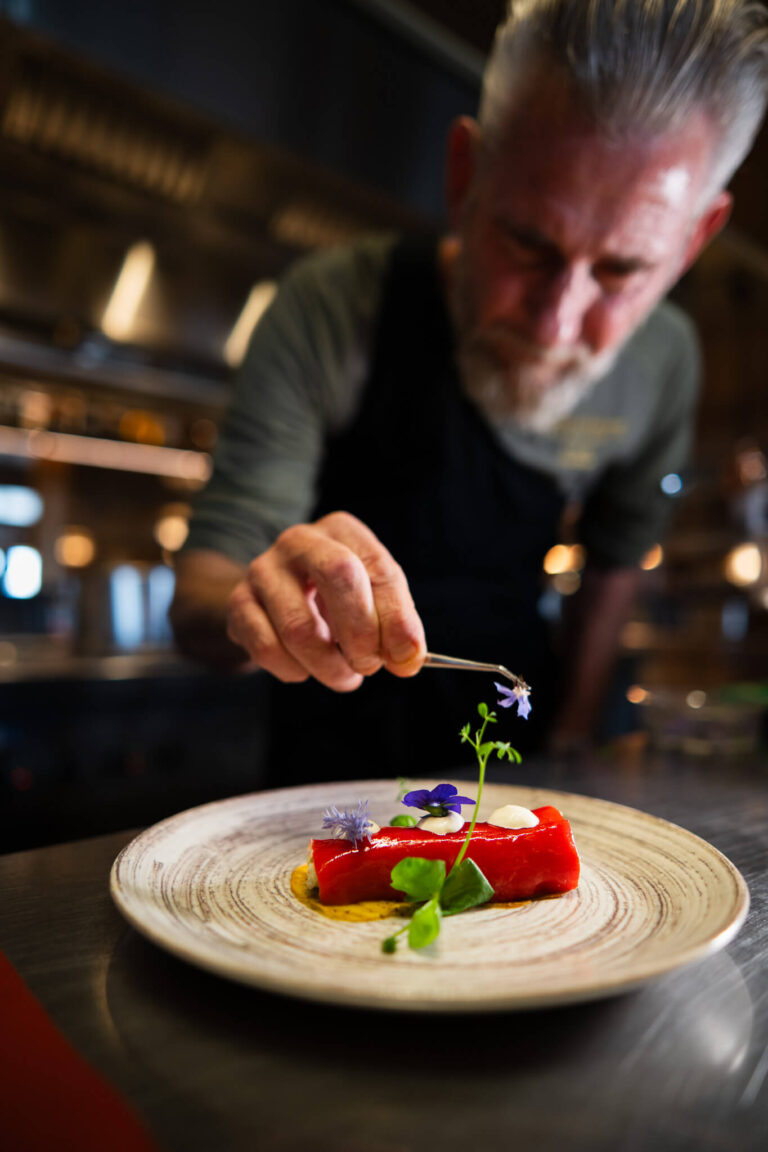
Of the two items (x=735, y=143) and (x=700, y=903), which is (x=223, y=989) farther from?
(x=735, y=143)

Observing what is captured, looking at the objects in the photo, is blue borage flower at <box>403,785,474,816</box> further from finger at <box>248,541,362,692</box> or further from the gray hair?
the gray hair

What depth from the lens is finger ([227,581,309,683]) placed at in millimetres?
821

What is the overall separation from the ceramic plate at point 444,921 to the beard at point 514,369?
0.83m

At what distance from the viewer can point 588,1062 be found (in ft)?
1.44

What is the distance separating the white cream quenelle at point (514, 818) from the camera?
0.69 metres

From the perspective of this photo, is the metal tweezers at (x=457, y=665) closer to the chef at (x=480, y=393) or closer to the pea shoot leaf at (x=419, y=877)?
the chef at (x=480, y=393)

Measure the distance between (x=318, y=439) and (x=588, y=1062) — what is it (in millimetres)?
1215

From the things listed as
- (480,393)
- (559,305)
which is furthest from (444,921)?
(480,393)

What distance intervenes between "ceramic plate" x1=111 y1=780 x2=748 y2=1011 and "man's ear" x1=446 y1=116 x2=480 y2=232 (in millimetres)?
1104

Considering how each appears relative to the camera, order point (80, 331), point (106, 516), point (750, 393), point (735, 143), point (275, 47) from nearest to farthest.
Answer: point (735, 143) < point (275, 47) < point (80, 331) < point (106, 516) < point (750, 393)

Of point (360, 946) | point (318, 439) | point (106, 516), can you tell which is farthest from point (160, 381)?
point (360, 946)

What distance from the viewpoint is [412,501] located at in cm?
156

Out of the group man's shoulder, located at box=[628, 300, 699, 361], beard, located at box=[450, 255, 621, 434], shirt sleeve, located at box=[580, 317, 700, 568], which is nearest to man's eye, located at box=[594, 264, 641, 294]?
beard, located at box=[450, 255, 621, 434]

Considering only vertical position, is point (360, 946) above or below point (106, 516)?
above
